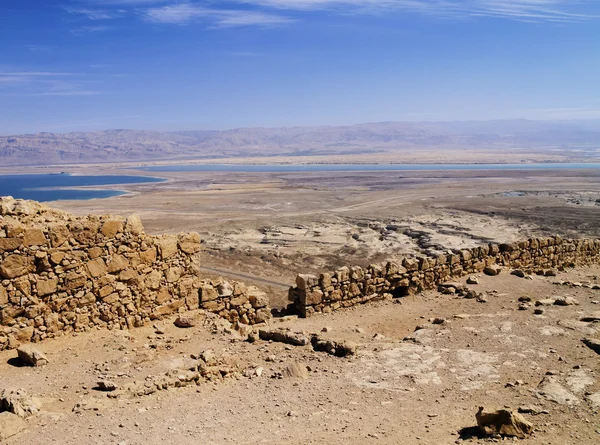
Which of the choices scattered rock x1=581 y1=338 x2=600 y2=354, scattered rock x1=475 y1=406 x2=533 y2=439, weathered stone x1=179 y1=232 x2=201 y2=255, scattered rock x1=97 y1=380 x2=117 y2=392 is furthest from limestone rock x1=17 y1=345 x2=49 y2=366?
scattered rock x1=581 y1=338 x2=600 y2=354

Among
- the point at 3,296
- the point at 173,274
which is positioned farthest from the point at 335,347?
the point at 3,296

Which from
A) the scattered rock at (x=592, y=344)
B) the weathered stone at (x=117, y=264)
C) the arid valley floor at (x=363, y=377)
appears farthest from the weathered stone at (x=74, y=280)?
the scattered rock at (x=592, y=344)

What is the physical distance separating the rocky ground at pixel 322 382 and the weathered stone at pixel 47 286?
2.44ft

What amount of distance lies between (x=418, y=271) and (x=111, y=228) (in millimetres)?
6556

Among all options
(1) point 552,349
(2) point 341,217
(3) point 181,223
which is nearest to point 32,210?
(1) point 552,349

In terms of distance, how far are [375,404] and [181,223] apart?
28.2m

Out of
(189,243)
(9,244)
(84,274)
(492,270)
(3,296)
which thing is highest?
(9,244)

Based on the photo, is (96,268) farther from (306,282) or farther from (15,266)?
(306,282)

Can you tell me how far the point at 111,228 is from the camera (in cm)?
Result: 823

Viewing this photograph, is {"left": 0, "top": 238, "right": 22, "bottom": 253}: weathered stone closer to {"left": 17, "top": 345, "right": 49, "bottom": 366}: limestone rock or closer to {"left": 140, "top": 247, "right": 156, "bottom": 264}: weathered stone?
{"left": 17, "top": 345, "right": 49, "bottom": 366}: limestone rock

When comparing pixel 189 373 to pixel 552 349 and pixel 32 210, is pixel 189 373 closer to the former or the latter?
pixel 32 210

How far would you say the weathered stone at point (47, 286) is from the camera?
748 cm

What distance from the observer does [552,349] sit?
7680 mm

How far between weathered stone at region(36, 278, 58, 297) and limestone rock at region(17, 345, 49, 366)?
34.2 inches
